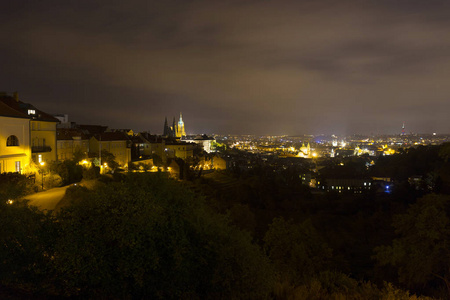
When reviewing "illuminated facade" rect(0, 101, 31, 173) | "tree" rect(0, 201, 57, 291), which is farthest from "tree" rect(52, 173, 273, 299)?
"illuminated facade" rect(0, 101, 31, 173)

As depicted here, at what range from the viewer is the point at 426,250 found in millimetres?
11805

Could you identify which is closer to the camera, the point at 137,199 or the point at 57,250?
the point at 57,250

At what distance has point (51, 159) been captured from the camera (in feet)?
62.7

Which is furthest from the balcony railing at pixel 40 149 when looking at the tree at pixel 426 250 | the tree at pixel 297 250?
the tree at pixel 426 250

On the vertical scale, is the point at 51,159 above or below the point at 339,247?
above

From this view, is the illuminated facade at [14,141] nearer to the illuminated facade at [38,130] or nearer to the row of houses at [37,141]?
the row of houses at [37,141]

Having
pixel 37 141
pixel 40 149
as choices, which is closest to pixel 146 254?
pixel 40 149

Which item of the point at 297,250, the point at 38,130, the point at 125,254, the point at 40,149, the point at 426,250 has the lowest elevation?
the point at 297,250

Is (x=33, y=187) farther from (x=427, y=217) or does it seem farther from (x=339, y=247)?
(x=339, y=247)

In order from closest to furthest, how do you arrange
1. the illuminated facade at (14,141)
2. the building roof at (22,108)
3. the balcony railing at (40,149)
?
the illuminated facade at (14,141), the building roof at (22,108), the balcony railing at (40,149)

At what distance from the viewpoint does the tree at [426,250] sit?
1137 cm

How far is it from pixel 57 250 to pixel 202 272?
8.72ft

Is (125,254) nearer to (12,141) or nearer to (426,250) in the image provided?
(426,250)

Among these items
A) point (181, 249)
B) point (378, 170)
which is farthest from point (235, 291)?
point (378, 170)
